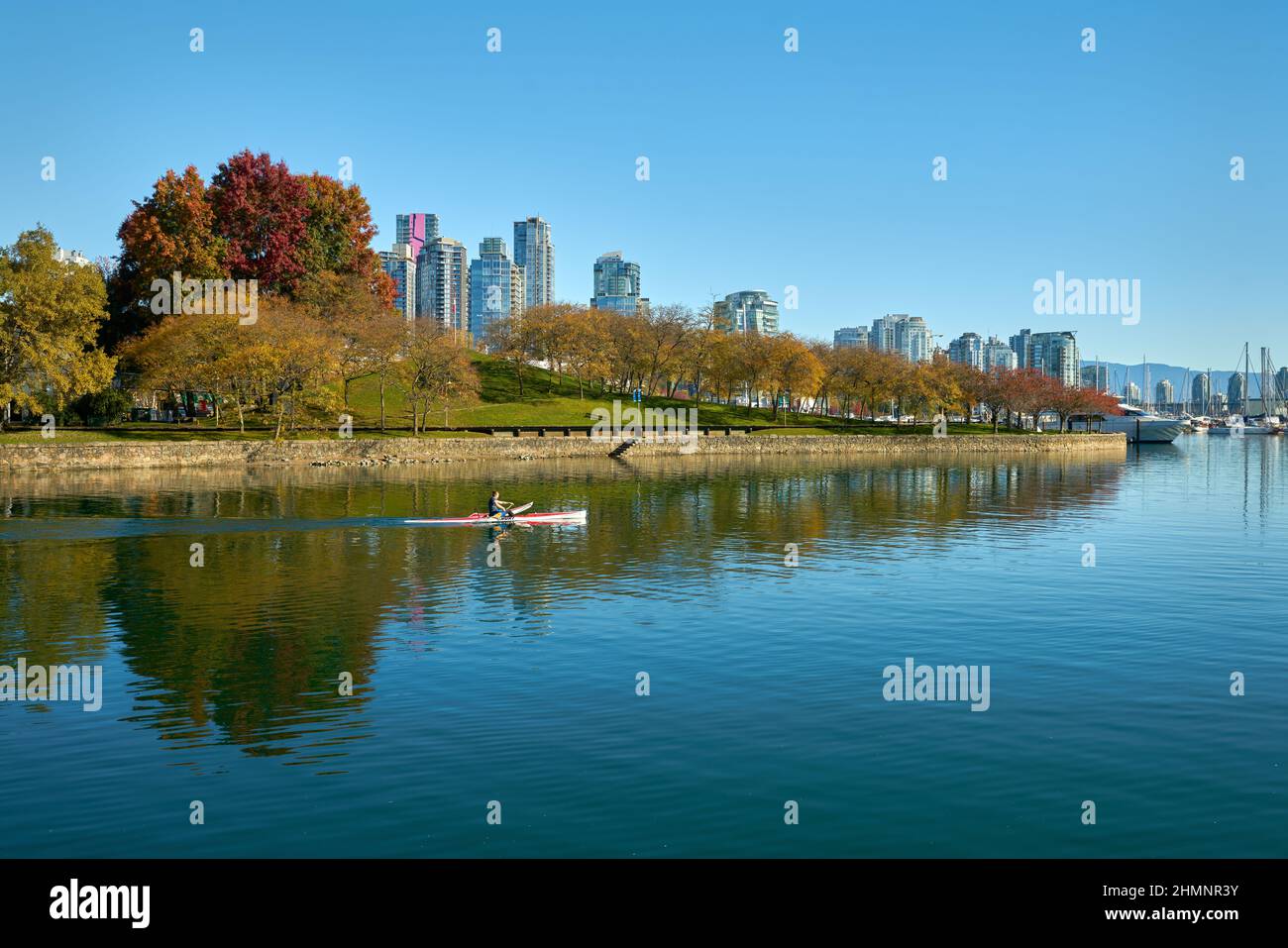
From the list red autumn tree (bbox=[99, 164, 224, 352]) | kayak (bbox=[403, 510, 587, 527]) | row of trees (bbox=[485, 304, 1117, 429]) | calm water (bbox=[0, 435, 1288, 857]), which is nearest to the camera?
calm water (bbox=[0, 435, 1288, 857])

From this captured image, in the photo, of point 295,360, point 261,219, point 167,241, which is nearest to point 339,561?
point 295,360

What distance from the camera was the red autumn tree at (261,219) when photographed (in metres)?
Answer: 114

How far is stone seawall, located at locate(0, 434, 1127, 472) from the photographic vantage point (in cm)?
8906

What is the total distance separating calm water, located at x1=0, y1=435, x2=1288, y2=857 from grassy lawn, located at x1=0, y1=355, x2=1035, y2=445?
49.4 meters

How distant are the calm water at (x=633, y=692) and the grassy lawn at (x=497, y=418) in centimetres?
4945

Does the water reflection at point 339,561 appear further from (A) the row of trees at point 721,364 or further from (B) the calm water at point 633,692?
(A) the row of trees at point 721,364

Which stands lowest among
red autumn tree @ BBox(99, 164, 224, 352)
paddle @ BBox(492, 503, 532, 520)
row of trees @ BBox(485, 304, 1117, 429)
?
paddle @ BBox(492, 503, 532, 520)

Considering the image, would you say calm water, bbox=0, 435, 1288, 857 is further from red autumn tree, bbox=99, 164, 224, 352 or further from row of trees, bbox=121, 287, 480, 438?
red autumn tree, bbox=99, 164, 224, 352

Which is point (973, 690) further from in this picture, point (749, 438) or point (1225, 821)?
point (749, 438)

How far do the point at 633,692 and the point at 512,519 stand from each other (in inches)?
1204

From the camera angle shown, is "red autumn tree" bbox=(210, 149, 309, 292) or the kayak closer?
the kayak
